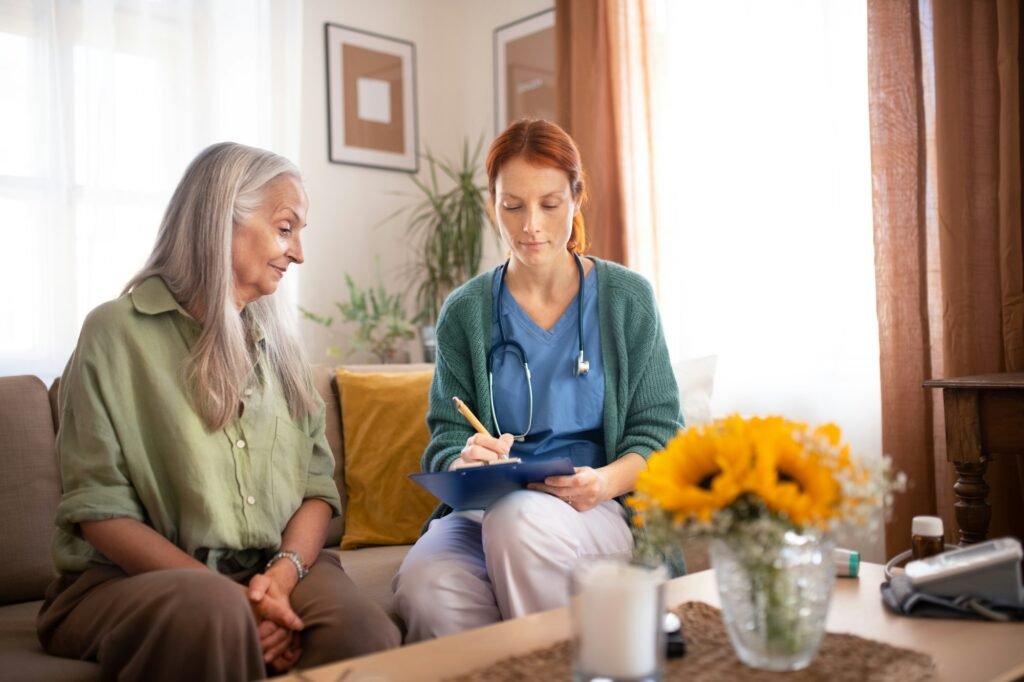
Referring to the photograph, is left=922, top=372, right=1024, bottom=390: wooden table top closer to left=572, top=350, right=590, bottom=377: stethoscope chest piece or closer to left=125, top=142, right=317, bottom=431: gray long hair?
left=572, top=350, right=590, bottom=377: stethoscope chest piece

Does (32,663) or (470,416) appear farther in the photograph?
(470,416)

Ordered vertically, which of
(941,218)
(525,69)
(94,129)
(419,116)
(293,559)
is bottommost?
A: (293,559)

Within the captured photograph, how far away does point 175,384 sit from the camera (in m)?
1.51

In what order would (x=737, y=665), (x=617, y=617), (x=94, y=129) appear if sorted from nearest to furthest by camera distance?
1. (x=617, y=617)
2. (x=737, y=665)
3. (x=94, y=129)

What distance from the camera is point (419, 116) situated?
159 inches

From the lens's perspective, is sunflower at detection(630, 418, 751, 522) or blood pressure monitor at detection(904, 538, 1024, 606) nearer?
sunflower at detection(630, 418, 751, 522)

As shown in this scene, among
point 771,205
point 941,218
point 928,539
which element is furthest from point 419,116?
point 928,539

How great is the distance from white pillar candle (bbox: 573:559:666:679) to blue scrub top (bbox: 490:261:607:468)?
2.95ft

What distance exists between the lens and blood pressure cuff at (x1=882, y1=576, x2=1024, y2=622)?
122cm

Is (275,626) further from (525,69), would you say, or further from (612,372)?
(525,69)

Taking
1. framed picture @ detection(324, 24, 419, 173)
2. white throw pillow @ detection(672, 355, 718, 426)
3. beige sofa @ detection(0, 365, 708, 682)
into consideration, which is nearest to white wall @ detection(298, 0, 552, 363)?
framed picture @ detection(324, 24, 419, 173)

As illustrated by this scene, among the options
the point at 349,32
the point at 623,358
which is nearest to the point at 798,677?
the point at 623,358

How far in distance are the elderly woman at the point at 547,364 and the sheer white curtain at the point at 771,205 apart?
951 millimetres

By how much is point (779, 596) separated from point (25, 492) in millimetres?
1541
